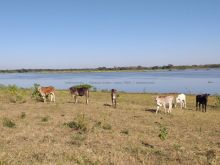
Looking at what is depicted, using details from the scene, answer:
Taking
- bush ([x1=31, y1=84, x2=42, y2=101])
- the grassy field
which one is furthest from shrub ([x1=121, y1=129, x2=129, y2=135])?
bush ([x1=31, y1=84, x2=42, y2=101])

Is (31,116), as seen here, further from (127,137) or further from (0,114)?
(127,137)

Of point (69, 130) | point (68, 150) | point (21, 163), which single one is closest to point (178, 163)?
point (68, 150)

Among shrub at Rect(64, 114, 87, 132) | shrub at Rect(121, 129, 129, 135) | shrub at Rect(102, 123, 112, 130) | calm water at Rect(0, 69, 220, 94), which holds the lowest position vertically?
calm water at Rect(0, 69, 220, 94)

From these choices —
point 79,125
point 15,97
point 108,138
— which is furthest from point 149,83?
point 108,138

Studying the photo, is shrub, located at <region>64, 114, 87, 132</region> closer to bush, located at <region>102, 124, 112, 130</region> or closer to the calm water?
bush, located at <region>102, 124, 112, 130</region>

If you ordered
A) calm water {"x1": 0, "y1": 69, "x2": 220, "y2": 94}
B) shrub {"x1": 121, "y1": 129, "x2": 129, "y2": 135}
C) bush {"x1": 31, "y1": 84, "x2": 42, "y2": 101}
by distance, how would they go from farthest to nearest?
calm water {"x1": 0, "y1": 69, "x2": 220, "y2": 94} < bush {"x1": 31, "y1": 84, "x2": 42, "y2": 101} < shrub {"x1": 121, "y1": 129, "x2": 129, "y2": 135}

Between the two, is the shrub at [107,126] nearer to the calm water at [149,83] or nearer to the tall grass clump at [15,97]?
the tall grass clump at [15,97]

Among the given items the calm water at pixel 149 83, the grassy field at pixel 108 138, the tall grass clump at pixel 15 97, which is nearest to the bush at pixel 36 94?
the tall grass clump at pixel 15 97

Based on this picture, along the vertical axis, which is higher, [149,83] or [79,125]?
[79,125]

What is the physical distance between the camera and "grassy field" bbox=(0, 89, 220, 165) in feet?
37.4

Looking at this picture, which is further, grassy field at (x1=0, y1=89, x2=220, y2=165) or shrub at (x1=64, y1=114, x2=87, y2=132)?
shrub at (x1=64, y1=114, x2=87, y2=132)

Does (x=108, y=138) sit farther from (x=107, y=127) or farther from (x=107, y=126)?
(x=107, y=126)

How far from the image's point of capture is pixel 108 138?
48.2 ft

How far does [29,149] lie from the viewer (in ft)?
40.9
